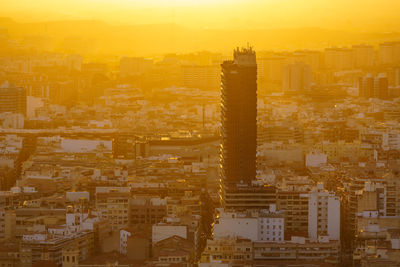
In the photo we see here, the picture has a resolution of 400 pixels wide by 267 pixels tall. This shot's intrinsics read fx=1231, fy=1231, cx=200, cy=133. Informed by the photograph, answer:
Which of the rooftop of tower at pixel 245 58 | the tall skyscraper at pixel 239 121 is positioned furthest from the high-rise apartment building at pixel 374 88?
the tall skyscraper at pixel 239 121

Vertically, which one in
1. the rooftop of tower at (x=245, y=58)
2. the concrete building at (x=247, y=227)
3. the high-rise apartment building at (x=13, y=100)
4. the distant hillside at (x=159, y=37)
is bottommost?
the concrete building at (x=247, y=227)

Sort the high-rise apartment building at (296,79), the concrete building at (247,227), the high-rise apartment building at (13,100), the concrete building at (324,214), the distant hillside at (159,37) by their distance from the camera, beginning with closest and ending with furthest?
the concrete building at (247,227), the concrete building at (324,214), the high-rise apartment building at (13,100), the high-rise apartment building at (296,79), the distant hillside at (159,37)

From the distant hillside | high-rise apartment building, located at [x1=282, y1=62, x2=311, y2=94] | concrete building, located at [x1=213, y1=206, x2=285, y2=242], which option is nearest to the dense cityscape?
concrete building, located at [x1=213, y1=206, x2=285, y2=242]

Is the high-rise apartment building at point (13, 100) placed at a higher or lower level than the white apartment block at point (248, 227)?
higher

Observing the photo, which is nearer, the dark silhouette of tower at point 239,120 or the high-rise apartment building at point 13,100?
the dark silhouette of tower at point 239,120

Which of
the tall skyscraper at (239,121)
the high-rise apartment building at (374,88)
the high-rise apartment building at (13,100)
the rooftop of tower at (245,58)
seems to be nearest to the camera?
the tall skyscraper at (239,121)

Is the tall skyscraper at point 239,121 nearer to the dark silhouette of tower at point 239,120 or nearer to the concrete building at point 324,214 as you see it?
the dark silhouette of tower at point 239,120

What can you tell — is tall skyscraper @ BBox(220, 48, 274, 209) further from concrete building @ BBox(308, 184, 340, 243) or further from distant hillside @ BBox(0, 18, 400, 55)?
distant hillside @ BBox(0, 18, 400, 55)
